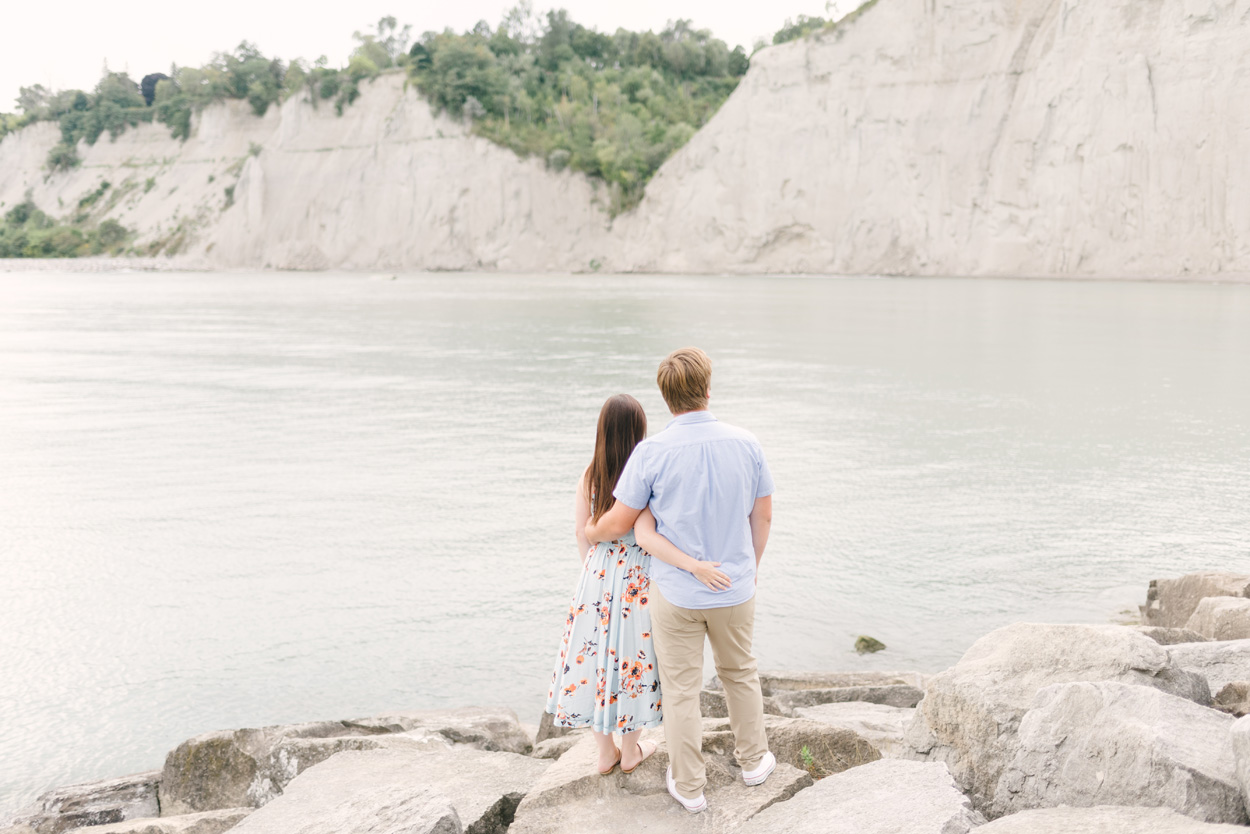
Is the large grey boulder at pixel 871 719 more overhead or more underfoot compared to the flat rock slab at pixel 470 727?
more overhead

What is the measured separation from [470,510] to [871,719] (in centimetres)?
642

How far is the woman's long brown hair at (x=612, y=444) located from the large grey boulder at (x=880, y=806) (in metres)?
1.44

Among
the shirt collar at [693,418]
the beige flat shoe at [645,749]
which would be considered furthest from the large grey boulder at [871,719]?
the shirt collar at [693,418]

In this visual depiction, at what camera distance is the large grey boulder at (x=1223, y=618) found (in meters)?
6.24

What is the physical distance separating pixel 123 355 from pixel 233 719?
916 inches

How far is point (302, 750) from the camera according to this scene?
554 centimetres

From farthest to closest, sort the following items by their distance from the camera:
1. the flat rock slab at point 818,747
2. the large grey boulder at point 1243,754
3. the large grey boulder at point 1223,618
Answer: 1. the large grey boulder at point 1223,618
2. the flat rock slab at point 818,747
3. the large grey boulder at point 1243,754

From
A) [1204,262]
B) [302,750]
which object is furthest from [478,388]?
[1204,262]

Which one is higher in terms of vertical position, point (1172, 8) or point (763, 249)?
point (1172, 8)

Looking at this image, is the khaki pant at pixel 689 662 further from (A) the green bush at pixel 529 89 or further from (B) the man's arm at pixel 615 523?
(A) the green bush at pixel 529 89

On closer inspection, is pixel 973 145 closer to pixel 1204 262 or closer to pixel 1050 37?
pixel 1050 37

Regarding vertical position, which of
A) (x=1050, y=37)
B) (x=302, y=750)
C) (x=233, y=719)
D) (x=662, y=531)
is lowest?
(x=233, y=719)

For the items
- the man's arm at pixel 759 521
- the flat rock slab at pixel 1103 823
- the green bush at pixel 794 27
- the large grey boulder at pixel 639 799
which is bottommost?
the large grey boulder at pixel 639 799

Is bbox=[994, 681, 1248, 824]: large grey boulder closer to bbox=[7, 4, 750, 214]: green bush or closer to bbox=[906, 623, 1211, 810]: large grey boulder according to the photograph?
bbox=[906, 623, 1211, 810]: large grey boulder
